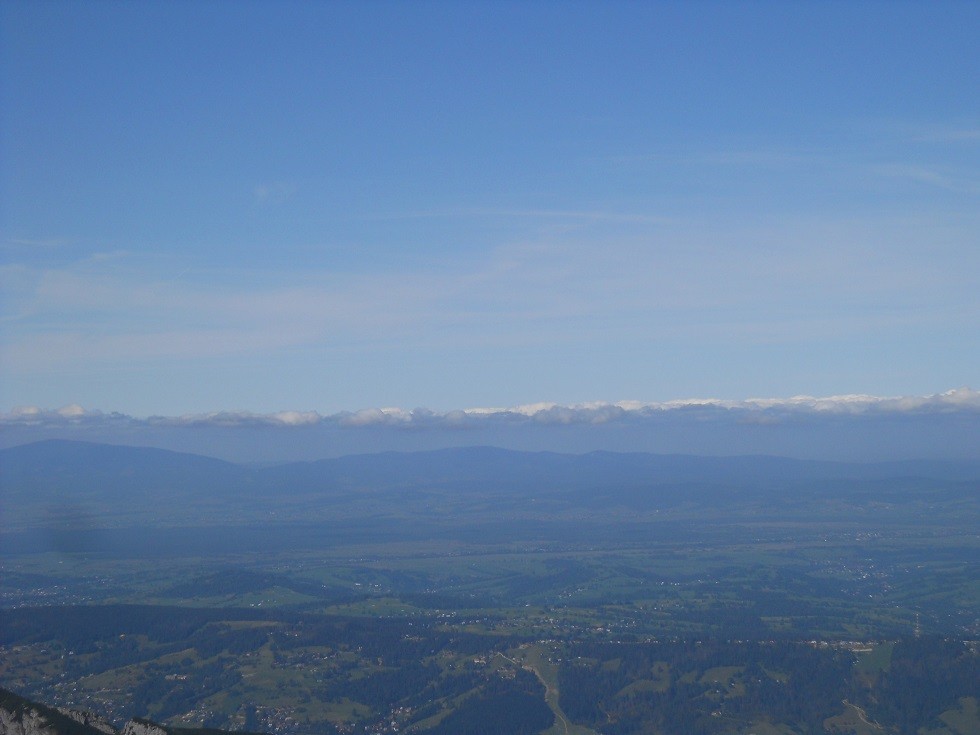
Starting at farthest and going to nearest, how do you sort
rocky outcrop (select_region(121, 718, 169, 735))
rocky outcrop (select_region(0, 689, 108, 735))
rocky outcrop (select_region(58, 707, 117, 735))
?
1. rocky outcrop (select_region(58, 707, 117, 735))
2. rocky outcrop (select_region(121, 718, 169, 735))
3. rocky outcrop (select_region(0, 689, 108, 735))

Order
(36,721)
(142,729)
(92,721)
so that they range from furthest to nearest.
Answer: (92,721) → (142,729) → (36,721)

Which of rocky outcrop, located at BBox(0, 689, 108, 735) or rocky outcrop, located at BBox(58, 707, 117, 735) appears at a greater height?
rocky outcrop, located at BBox(0, 689, 108, 735)

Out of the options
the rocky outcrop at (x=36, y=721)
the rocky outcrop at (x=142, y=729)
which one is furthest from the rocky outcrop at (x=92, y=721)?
the rocky outcrop at (x=142, y=729)

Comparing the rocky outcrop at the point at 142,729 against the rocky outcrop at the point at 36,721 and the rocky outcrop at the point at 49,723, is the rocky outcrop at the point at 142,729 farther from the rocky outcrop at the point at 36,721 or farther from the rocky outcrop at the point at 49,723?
the rocky outcrop at the point at 36,721

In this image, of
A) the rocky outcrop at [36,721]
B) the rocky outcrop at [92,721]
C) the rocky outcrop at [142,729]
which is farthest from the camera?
the rocky outcrop at [92,721]

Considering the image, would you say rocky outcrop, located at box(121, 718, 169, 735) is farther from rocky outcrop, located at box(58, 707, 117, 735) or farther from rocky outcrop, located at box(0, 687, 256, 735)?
rocky outcrop, located at box(58, 707, 117, 735)

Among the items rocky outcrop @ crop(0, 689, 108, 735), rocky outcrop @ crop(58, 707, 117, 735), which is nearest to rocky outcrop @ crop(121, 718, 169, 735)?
rocky outcrop @ crop(58, 707, 117, 735)

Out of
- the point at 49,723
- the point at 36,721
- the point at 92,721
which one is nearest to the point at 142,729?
the point at 92,721

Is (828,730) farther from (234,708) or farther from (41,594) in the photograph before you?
(41,594)

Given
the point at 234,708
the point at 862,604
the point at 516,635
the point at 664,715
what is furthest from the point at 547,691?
the point at 862,604

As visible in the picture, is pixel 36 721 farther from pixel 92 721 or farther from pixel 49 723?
pixel 92 721

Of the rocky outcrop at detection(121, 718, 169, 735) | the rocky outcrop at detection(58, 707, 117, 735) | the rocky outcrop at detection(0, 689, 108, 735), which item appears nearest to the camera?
the rocky outcrop at detection(0, 689, 108, 735)

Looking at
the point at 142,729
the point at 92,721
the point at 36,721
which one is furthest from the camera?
the point at 92,721
